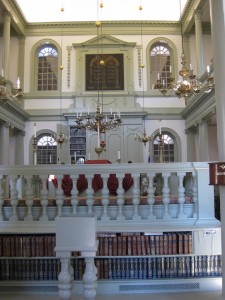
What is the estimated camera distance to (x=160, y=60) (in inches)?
617

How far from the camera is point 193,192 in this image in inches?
160

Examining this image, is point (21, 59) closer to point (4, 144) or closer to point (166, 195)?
point (4, 144)

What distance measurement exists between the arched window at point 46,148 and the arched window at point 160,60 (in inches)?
210

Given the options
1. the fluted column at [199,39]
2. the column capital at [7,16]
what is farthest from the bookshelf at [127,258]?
the column capital at [7,16]

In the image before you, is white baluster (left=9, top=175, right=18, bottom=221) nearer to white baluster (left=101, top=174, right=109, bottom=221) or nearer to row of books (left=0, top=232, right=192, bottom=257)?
row of books (left=0, top=232, right=192, bottom=257)

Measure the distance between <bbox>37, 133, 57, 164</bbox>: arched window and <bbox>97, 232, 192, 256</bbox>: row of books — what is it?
11147 mm

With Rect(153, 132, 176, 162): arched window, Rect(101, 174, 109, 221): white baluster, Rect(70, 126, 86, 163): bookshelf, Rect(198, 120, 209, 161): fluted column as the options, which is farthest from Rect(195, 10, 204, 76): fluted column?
Rect(101, 174, 109, 221): white baluster

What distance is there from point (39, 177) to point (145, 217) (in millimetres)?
1301

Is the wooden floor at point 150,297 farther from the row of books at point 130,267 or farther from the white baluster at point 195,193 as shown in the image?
the white baluster at point 195,193

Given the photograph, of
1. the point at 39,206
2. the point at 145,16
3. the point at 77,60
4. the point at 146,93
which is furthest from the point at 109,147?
the point at 39,206

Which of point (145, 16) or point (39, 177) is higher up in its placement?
point (145, 16)

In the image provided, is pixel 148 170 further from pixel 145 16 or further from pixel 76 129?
pixel 145 16

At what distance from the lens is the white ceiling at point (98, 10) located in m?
14.0

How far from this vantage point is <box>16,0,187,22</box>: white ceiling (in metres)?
14.0
